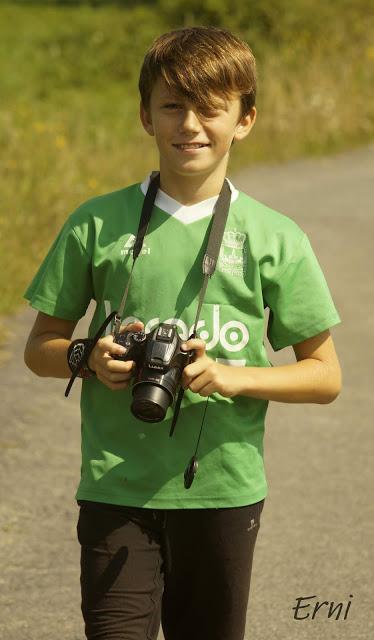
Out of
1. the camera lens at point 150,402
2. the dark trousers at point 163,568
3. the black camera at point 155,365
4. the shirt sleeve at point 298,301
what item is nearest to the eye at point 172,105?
the shirt sleeve at point 298,301

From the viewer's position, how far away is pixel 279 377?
126 inches

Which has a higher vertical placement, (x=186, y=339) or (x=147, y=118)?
(x=147, y=118)

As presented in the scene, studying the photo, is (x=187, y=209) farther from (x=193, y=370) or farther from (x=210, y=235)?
(x=193, y=370)

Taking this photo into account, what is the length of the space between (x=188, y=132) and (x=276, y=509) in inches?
111

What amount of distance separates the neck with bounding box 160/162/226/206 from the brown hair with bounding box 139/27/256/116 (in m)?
0.15

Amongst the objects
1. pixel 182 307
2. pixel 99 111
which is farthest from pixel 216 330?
pixel 99 111

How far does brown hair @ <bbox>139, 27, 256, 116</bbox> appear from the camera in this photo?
3170 millimetres

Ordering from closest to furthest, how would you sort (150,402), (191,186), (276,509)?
1. (150,402)
2. (191,186)
3. (276,509)

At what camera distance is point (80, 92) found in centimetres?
2303

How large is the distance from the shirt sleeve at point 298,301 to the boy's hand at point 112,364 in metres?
0.38

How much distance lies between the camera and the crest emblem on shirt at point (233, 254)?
10.5 feet

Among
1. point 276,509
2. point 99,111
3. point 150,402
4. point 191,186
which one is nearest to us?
point 150,402

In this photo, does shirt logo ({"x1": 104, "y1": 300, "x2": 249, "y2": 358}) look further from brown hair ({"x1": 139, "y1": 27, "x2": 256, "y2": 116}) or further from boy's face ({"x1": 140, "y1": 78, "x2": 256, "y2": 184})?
brown hair ({"x1": 139, "y1": 27, "x2": 256, "y2": 116})

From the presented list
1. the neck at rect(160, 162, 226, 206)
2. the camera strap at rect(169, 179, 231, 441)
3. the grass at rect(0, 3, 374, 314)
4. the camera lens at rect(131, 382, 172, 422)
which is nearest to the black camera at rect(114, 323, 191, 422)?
the camera lens at rect(131, 382, 172, 422)
